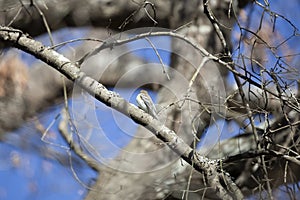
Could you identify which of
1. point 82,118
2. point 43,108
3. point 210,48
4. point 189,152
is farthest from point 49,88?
point 189,152

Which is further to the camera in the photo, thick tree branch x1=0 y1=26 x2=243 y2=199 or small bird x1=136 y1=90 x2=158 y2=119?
small bird x1=136 y1=90 x2=158 y2=119

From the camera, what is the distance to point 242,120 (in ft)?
5.44

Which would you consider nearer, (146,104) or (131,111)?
(131,111)

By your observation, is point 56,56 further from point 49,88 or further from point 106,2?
point 49,88

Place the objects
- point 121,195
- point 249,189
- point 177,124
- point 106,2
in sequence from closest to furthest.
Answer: point 177,124 < point 121,195 < point 249,189 < point 106,2

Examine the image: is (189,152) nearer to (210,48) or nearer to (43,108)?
(210,48)

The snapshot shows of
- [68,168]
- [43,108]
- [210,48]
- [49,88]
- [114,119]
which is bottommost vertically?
[68,168]

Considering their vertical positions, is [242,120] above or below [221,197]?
above

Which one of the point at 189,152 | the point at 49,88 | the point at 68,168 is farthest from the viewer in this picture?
the point at 49,88

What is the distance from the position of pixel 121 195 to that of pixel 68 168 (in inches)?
13.0

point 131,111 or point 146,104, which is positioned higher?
point 146,104

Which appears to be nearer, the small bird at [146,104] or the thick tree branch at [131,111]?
the thick tree branch at [131,111]

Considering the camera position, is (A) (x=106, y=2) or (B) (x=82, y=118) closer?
(B) (x=82, y=118)

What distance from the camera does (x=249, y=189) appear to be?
194cm
